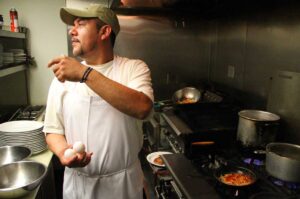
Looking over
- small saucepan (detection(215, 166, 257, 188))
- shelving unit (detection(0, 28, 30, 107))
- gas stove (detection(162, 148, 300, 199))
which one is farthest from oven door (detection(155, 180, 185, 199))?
shelving unit (detection(0, 28, 30, 107))

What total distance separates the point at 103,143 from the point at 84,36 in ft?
1.52

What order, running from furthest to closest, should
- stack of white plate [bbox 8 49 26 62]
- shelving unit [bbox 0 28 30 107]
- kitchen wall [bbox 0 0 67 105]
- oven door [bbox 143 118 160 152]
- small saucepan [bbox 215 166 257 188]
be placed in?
kitchen wall [bbox 0 0 67 105] < stack of white plate [bbox 8 49 26 62] < oven door [bbox 143 118 160 152] < shelving unit [bbox 0 28 30 107] < small saucepan [bbox 215 166 257 188]

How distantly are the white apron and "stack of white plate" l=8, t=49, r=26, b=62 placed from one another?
147 centimetres

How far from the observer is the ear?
1.16 meters

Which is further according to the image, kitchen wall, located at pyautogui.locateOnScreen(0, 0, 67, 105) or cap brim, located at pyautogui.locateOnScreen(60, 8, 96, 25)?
kitchen wall, located at pyautogui.locateOnScreen(0, 0, 67, 105)

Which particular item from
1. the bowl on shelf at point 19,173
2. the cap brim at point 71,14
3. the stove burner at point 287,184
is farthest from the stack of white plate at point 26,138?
the stove burner at point 287,184

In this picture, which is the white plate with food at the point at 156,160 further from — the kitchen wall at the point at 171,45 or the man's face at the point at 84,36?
the man's face at the point at 84,36

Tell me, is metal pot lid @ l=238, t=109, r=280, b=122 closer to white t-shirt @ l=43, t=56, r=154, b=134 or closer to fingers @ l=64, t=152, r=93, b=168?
white t-shirt @ l=43, t=56, r=154, b=134

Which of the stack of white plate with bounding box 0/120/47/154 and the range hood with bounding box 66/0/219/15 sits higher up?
the range hood with bounding box 66/0/219/15

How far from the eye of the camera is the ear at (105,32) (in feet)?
3.80

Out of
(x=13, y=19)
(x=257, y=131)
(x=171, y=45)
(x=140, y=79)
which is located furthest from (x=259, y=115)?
(x=13, y=19)

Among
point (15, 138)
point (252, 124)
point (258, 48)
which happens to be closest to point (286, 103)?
point (252, 124)

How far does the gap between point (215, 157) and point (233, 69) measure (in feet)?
3.83

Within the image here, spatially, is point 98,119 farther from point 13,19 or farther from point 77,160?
point 13,19
